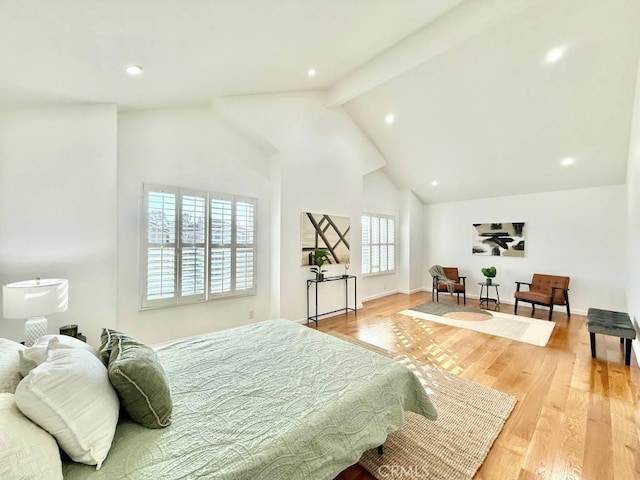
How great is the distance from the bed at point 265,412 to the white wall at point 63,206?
1.44 meters

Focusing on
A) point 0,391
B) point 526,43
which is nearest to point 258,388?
point 0,391

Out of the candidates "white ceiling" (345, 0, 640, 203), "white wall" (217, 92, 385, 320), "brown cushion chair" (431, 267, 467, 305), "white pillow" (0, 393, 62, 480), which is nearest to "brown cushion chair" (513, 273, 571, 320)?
"brown cushion chair" (431, 267, 467, 305)

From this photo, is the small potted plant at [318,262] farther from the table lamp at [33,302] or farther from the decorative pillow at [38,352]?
the decorative pillow at [38,352]

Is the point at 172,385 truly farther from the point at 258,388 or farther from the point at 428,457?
the point at 428,457

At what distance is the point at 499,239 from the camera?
21.1ft

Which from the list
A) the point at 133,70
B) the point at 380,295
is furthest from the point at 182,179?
the point at 380,295

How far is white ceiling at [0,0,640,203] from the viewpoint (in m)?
1.91

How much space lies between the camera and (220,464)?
1.08 metres

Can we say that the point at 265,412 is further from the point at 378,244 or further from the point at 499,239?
the point at 499,239

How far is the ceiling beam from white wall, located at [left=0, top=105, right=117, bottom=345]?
3.26 m

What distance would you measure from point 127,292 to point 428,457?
3.39 metres

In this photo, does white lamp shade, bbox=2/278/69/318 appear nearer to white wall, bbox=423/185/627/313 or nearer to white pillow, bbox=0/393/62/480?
white pillow, bbox=0/393/62/480

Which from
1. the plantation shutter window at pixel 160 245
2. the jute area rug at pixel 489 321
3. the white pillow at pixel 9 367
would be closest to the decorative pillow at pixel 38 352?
the white pillow at pixel 9 367

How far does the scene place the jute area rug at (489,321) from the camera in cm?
414
